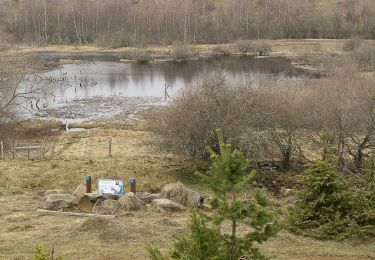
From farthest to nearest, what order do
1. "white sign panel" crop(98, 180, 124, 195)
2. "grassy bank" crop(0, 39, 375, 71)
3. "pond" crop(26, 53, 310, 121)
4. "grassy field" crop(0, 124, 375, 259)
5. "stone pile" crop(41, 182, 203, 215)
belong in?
"grassy bank" crop(0, 39, 375, 71) → "pond" crop(26, 53, 310, 121) → "white sign panel" crop(98, 180, 124, 195) → "stone pile" crop(41, 182, 203, 215) → "grassy field" crop(0, 124, 375, 259)

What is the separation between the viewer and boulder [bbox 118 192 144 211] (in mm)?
19219

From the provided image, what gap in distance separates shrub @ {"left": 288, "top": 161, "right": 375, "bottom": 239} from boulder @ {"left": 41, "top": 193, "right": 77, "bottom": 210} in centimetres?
777

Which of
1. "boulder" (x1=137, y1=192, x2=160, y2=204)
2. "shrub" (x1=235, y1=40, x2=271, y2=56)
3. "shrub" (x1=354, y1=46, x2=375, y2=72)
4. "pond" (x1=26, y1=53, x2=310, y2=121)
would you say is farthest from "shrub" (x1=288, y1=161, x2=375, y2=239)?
"shrub" (x1=235, y1=40, x2=271, y2=56)

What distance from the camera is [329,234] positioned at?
16.5 m

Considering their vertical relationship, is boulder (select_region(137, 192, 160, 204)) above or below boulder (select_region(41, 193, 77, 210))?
below

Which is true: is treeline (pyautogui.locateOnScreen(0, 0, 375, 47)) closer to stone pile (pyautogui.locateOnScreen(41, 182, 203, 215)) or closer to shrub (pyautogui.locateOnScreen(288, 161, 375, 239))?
stone pile (pyautogui.locateOnScreen(41, 182, 203, 215))

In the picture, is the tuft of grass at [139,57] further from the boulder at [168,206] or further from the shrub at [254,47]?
the boulder at [168,206]

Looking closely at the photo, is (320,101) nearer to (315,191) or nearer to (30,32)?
(315,191)

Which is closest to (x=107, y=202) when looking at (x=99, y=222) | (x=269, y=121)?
(x=99, y=222)

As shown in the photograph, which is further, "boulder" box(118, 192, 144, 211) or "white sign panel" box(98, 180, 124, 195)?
"white sign panel" box(98, 180, 124, 195)

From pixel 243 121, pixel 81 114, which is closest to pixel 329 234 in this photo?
pixel 243 121

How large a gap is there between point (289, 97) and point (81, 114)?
20.5 m

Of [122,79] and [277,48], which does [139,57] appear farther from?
[277,48]

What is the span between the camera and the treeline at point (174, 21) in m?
105
